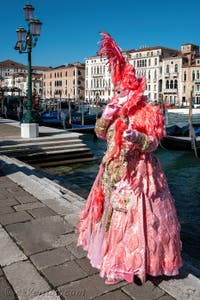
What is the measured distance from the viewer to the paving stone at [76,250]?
9.29 ft

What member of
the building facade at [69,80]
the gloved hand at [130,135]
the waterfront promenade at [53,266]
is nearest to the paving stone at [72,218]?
the waterfront promenade at [53,266]

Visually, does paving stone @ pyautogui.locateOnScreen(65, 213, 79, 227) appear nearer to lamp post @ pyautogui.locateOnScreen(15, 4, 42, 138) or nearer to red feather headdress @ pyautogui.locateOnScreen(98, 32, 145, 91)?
red feather headdress @ pyautogui.locateOnScreen(98, 32, 145, 91)

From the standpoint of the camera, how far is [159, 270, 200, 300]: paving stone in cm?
226

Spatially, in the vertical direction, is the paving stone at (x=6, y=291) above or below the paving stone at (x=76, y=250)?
below

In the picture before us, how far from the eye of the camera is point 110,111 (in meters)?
2.42

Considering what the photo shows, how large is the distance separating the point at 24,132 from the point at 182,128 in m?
8.88

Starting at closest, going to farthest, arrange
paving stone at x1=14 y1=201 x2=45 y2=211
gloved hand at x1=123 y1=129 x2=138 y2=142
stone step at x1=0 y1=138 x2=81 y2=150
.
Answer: gloved hand at x1=123 y1=129 x2=138 y2=142, paving stone at x1=14 y1=201 x2=45 y2=211, stone step at x1=0 y1=138 x2=81 y2=150

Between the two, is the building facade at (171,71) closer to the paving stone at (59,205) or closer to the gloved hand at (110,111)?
the paving stone at (59,205)

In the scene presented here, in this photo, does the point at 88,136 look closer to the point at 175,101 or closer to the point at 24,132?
the point at 24,132

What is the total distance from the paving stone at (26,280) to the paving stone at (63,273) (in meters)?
0.06

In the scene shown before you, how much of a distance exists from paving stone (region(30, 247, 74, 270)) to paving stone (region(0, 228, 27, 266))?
12 cm

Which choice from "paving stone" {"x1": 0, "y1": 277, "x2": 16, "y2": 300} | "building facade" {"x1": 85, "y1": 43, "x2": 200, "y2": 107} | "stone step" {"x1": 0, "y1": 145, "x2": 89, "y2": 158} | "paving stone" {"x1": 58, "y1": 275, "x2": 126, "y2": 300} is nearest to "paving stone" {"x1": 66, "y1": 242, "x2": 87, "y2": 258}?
"paving stone" {"x1": 58, "y1": 275, "x2": 126, "y2": 300}

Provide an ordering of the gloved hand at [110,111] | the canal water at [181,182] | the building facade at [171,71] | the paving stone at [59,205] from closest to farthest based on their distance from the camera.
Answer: the gloved hand at [110,111]
the paving stone at [59,205]
the canal water at [181,182]
the building facade at [171,71]

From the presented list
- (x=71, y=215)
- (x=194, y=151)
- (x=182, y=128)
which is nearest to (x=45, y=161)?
(x=71, y=215)
